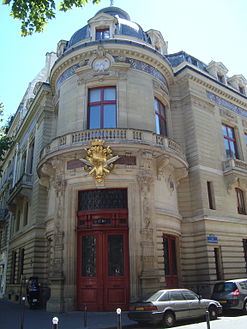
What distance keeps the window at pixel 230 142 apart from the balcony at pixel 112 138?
9.46 m

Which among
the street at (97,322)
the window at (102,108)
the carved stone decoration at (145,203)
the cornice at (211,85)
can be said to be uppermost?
the cornice at (211,85)

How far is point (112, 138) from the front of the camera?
18.4m

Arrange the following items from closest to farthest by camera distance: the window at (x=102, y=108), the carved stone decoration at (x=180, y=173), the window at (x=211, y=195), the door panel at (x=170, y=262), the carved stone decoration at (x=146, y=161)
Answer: the carved stone decoration at (x=146, y=161), the door panel at (x=170, y=262), the window at (x=102, y=108), the carved stone decoration at (x=180, y=173), the window at (x=211, y=195)

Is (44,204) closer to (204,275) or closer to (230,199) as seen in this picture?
(204,275)

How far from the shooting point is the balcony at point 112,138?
18.2 metres

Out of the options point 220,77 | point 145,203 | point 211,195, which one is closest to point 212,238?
point 211,195

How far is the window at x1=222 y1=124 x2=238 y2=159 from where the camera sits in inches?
1059

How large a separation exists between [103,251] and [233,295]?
6.90 m

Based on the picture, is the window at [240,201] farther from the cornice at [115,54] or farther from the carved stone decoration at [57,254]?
the carved stone decoration at [57,254]

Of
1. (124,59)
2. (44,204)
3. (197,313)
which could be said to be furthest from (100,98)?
(197,313)

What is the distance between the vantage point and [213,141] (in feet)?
82.1

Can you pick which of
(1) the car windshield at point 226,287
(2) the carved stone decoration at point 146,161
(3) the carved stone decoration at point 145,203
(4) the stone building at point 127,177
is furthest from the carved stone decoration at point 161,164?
(1) the car windshield at point 226,287

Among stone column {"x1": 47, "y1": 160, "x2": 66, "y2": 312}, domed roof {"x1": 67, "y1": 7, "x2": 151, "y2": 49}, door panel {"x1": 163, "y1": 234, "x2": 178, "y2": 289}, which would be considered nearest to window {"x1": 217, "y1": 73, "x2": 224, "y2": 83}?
domed roof {"x1": 67, "y1": 7, "x2": 151, "y2": 49}

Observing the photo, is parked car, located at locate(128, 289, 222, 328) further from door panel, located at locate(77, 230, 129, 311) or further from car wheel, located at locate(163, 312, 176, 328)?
door panel, located at locate(77, 230, 129, 311)
